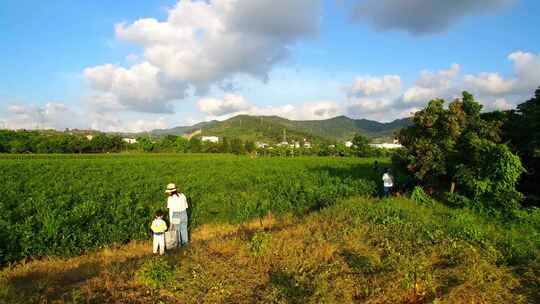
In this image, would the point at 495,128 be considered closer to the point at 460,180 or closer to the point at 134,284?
the point at 460,180

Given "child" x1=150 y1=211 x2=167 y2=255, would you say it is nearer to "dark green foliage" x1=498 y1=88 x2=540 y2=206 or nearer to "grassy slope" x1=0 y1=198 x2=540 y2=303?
"grassy slope" x1=0 y1=198 x2=540 y2=303

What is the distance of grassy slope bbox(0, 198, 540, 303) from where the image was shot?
543cm

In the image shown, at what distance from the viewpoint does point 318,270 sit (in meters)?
6.48

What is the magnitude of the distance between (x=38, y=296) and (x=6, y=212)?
615 centimetres

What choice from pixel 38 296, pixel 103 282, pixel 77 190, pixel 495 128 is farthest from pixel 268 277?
pixel 77 190

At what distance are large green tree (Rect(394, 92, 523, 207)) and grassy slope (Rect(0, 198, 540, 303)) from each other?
90.6 inches

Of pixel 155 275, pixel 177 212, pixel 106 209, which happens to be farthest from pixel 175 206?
pixel 155 275

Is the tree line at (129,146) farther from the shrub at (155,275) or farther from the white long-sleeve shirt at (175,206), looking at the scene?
the shrub at (155,275)

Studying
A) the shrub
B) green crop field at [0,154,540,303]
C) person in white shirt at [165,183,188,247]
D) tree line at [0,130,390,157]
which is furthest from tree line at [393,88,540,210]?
tree line at [0,130,390,157]

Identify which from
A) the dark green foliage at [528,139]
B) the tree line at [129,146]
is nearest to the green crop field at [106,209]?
the dark green foliage at [528,139]

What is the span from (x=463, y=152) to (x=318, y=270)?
9.85 meters

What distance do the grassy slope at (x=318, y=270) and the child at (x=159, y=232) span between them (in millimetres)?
416

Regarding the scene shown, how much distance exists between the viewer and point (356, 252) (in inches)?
295

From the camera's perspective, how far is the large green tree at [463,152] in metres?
11.3
